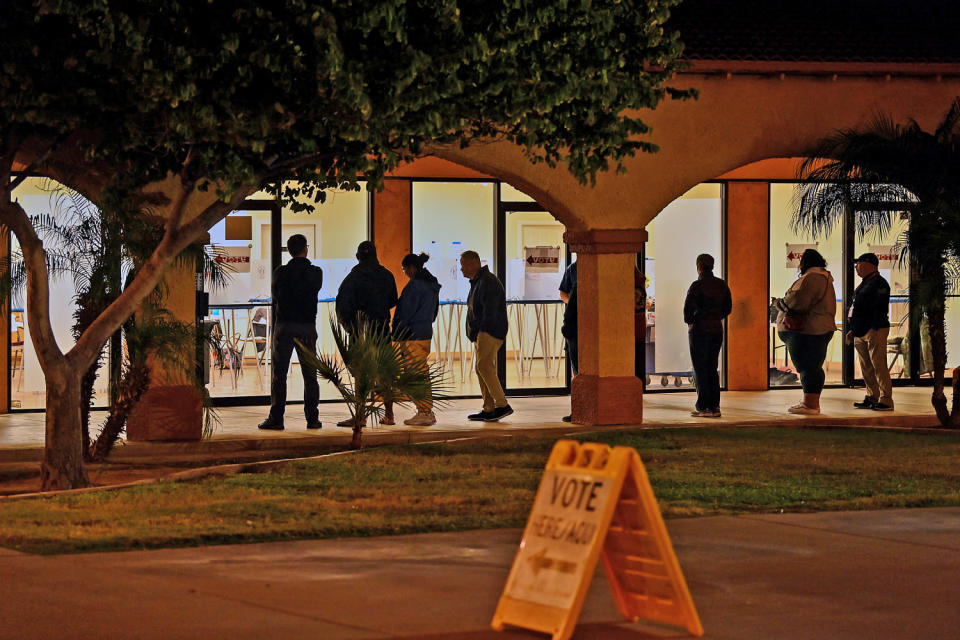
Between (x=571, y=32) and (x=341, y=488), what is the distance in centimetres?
362

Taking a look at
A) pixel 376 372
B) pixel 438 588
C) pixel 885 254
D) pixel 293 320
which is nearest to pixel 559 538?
pixel 438 588

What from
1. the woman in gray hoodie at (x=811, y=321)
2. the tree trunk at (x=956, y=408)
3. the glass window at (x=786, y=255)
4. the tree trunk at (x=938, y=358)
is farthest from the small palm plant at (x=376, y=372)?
the glass window at (x=786, y=255)

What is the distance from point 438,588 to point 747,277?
12.6 m

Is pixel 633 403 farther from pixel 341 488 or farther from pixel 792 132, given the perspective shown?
pixel 341 488

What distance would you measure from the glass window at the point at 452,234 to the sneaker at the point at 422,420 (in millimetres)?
2957

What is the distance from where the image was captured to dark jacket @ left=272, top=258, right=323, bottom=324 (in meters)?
15.0

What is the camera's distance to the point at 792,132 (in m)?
16.3

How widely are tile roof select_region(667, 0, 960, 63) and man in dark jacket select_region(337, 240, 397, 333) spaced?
12.8 ft

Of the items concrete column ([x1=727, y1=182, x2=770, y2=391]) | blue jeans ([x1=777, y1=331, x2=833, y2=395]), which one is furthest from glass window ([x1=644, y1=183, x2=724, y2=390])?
blue jeans ([x1=777, y1=331, x2=833, y2=395])

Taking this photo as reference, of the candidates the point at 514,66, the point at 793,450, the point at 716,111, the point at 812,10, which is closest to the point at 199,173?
the point at 514,66

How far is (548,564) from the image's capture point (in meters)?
6.33

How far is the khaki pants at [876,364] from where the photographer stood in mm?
16969

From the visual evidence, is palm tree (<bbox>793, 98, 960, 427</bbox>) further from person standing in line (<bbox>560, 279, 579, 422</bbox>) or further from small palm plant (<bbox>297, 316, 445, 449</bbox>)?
small palm plant (<bbox>297, 316, 445, 449</bbox>)

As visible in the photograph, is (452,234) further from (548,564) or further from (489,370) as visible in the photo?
(548,564)
